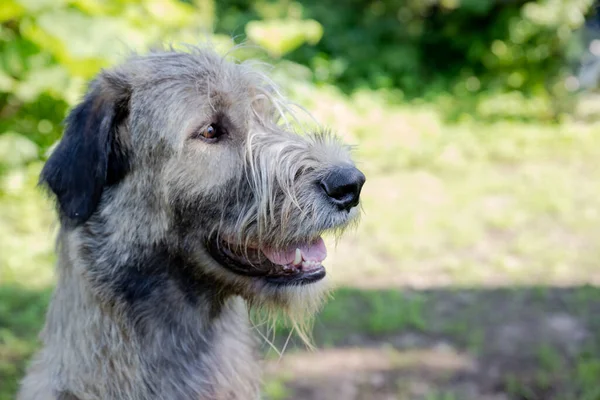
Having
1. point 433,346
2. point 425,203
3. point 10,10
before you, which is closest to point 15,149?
point 10,10

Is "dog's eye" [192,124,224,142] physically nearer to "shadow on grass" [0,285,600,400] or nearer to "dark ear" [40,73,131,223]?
"dark ear" [40,73,131,223]

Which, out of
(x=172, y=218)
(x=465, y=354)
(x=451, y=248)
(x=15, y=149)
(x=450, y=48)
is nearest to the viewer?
(x=172, y=218)

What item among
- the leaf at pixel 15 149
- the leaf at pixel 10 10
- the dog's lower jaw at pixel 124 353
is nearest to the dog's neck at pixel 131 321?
the dog's lower jaw at pixel 124 353

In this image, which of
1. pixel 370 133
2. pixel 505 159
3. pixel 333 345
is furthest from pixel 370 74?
pixel 333 345

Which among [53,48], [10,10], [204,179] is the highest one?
[10,10]

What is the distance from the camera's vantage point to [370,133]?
1028cm

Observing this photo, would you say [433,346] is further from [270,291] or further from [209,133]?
[209,133]

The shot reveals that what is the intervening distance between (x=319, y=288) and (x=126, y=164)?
3.01 feet

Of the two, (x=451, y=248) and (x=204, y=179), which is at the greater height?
(x=204, y=179)

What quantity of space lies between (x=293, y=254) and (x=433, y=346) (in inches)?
109

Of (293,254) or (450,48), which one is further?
(450,48)

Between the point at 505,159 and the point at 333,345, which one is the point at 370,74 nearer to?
the point at 505,159

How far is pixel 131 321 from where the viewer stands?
2562 mm

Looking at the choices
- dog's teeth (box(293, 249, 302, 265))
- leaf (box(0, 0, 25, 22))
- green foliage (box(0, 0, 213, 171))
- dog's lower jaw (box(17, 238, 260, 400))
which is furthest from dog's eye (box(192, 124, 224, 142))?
leaf (box(0, 0, 25, 22))
